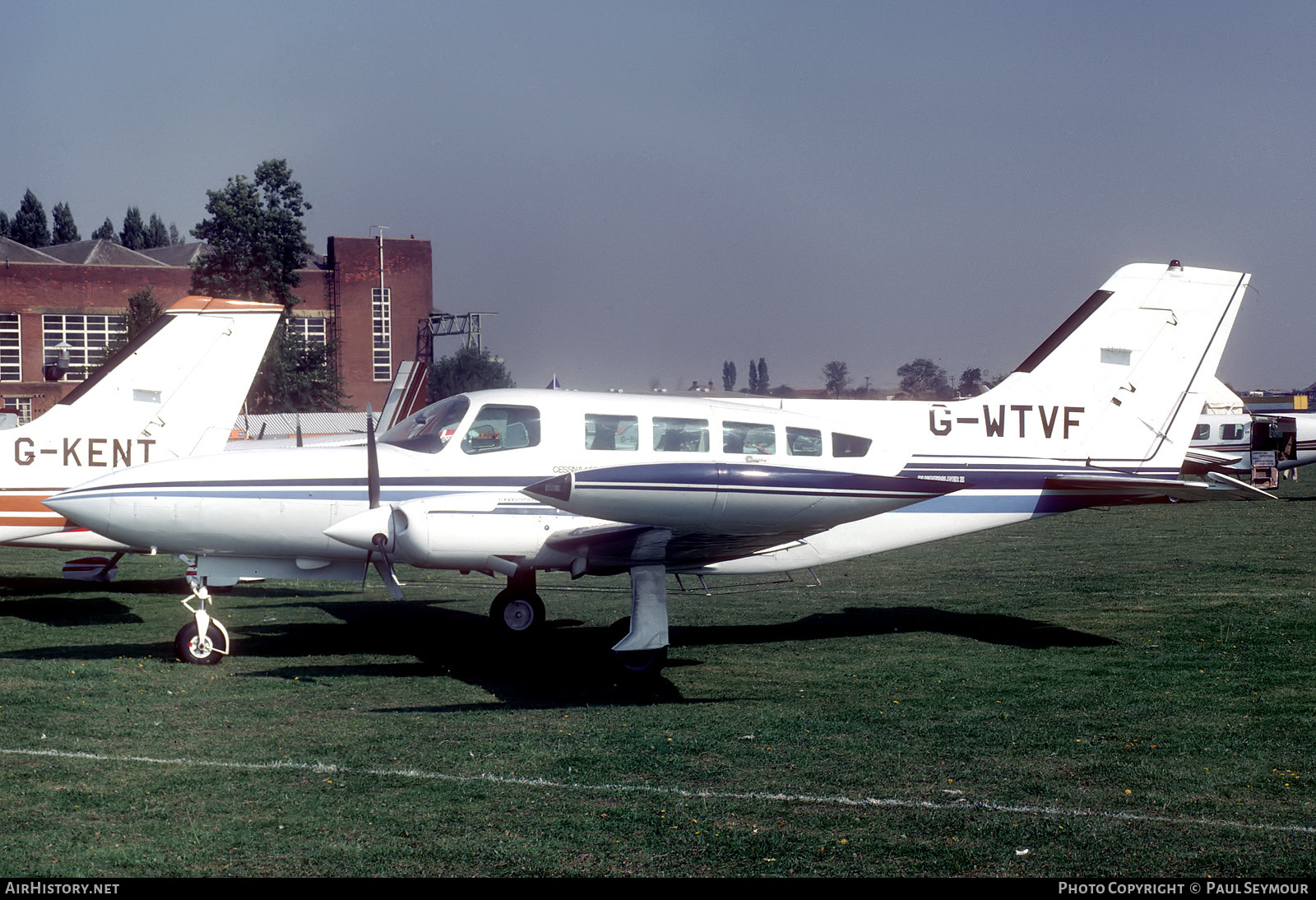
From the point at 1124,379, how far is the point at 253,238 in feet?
190

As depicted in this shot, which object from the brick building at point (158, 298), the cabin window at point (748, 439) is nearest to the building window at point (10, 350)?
the brick building at point (158, 298)

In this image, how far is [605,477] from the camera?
846 centimetres

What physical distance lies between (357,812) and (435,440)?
549 cm

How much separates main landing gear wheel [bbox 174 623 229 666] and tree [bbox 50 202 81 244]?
405 feet

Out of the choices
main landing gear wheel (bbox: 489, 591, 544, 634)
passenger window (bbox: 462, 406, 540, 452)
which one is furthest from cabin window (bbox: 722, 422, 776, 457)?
main landing gear wheel (bbox: 489, 591, 544, 634)

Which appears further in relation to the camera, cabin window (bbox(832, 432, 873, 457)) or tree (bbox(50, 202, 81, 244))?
tree (bbox(50, 202, 81, 244))

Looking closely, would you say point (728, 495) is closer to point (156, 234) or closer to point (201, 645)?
point (201, 645)

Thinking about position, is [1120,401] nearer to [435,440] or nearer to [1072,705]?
[1072,705]

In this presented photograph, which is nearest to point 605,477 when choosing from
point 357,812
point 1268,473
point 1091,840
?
point 357,812

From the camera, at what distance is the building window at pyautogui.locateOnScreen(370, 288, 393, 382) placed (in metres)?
78.1

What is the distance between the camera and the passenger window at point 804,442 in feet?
37.9

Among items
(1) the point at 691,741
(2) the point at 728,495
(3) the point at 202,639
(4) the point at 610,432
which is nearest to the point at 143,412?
(3) the point at 202,639

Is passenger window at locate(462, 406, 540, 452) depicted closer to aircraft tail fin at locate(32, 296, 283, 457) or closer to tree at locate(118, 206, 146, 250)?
aircraft tail fin at locate(32, 296, 283, 457)

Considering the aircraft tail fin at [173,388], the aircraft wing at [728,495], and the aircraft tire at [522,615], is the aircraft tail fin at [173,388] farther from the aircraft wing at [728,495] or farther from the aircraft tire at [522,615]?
the aircraft wing at [728,495]
